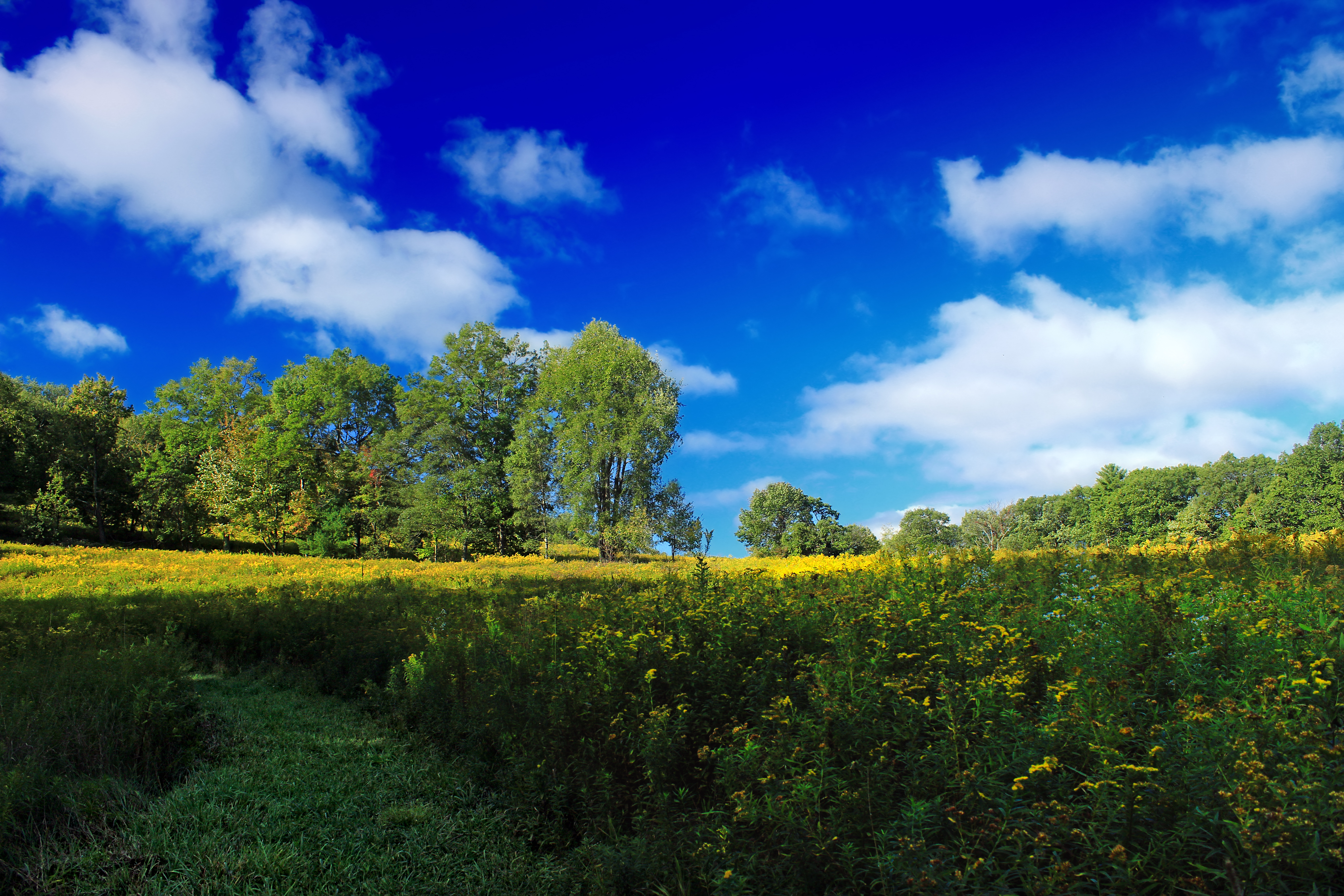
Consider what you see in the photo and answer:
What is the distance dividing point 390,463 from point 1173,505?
222 ft

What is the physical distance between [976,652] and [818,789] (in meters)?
1.71

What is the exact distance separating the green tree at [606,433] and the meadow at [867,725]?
22.2m

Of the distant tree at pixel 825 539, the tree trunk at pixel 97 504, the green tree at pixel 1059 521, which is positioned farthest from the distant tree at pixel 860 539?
the tree trunk at pixel 97 504

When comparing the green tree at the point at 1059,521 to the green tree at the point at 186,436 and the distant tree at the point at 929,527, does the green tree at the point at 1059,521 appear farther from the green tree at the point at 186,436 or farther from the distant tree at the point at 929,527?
the green tree at the point at 186,436

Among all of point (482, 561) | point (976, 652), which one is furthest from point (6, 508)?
point (976, 652)

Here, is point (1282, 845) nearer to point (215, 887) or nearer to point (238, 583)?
point (215, 887)

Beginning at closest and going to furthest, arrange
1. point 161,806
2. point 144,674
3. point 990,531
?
point 161,806 < point 144,674 < point 990,531

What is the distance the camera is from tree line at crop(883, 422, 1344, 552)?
4650 cm

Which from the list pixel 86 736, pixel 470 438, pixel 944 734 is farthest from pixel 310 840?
pixel 470 438

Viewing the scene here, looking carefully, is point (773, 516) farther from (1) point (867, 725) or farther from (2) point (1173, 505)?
(1) point (867, 725)

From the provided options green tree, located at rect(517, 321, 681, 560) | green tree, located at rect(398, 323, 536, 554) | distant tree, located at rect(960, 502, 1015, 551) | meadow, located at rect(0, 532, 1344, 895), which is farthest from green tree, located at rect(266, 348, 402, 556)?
distant tree, located at rect(960, 502, 1015, 551)

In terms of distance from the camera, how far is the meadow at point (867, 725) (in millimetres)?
2848

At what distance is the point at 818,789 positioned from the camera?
125 inches

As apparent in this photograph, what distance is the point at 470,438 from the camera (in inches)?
1401
